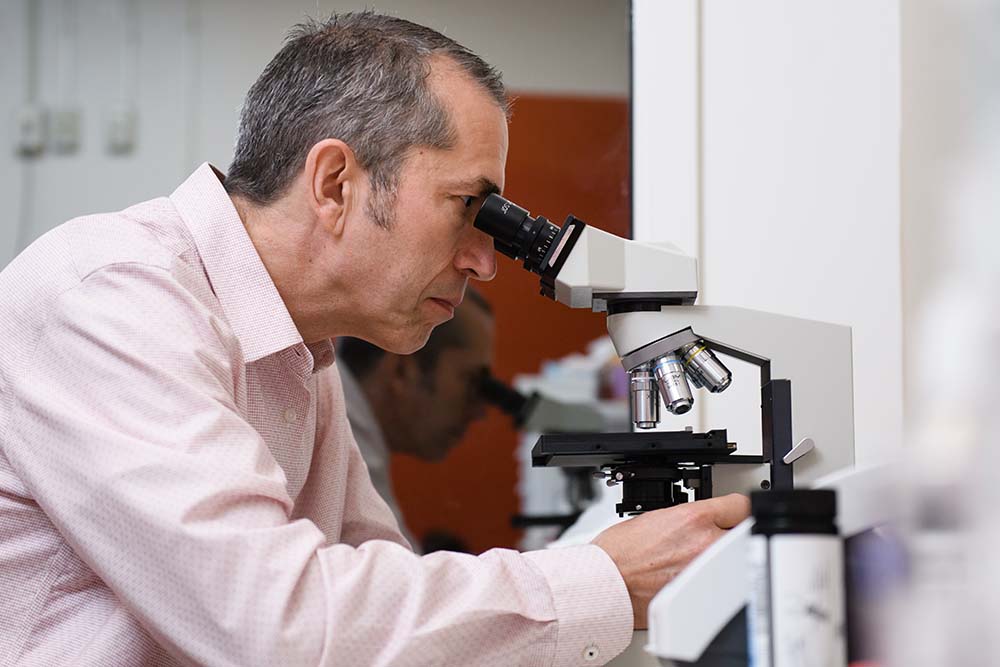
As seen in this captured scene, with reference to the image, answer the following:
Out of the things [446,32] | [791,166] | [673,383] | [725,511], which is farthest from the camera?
[446,32]

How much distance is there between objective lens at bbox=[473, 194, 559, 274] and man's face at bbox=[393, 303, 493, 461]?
1.23 meters

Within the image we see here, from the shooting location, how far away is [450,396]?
2.58 meters

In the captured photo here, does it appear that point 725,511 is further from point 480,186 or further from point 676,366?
point 480,186

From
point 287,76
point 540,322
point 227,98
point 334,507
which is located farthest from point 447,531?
A: point 287,76

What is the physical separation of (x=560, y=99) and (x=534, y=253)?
1325mm

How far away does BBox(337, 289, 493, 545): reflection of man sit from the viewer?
8.39ft

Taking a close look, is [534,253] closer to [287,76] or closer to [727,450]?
[727,450]

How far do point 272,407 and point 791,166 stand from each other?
1134 millimetres

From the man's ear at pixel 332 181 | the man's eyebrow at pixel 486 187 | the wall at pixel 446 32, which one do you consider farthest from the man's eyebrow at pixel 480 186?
the wall at pixel 446 32

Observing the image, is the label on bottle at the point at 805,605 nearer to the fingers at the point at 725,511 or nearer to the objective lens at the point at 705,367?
the fingers at the point at 725,511

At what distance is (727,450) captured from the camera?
1191 mm

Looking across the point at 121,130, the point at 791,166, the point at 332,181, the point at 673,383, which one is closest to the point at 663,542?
the point at 673,383

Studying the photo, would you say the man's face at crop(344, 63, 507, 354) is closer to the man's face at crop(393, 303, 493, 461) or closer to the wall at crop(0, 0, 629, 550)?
the wall at crop(0, 0, 629, 550)

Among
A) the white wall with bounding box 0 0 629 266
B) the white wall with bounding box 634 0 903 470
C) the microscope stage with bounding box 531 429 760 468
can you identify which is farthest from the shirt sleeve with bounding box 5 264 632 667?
the white wall with bounding box 0 0 629 266
